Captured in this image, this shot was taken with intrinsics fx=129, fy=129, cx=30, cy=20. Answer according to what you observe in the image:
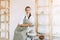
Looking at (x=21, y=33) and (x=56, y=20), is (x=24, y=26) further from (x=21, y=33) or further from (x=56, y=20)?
(x=56, y=20)

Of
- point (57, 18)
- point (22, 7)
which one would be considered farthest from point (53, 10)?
point (22, 7)

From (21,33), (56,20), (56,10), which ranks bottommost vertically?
(21,33)

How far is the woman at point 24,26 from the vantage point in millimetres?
2320

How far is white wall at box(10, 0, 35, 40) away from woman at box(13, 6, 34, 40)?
0.12 m

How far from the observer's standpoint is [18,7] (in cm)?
276

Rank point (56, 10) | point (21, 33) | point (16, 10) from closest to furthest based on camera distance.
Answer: point (21, 33)
point (56, 10)
point (16, 10)

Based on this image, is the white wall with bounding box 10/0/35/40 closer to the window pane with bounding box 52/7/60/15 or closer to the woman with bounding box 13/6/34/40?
the woman with bounding box 13/6/34/40

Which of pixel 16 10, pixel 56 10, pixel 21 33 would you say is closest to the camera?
pixel 21 33

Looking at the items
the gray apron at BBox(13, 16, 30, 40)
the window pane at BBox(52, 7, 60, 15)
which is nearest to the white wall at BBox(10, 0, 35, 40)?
the gray apron at BBox(13, 16, 30, 40)

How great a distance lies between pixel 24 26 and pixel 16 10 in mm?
528

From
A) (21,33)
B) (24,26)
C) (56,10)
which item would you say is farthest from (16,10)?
(56,10)

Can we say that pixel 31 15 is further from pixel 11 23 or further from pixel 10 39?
pixel 10 39

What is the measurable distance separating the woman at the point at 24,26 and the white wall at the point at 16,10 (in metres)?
0.12

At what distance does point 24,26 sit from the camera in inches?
94.7
